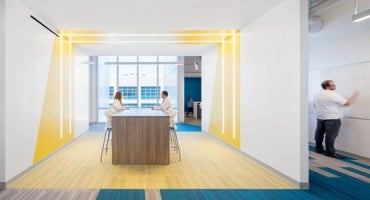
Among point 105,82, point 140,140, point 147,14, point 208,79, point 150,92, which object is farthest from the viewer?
point 105,82

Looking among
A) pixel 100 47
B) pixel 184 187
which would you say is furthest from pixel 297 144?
pixel 100 47

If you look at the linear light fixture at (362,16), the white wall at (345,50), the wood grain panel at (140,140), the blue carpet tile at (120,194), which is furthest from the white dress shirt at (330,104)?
the blue carpet tile at (120,194)

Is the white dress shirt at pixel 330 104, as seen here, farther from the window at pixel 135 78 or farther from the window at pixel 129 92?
the window at pixel 129 92

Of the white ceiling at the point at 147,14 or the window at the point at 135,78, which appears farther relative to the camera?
the window at the point at 135,78

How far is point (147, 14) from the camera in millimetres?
5129

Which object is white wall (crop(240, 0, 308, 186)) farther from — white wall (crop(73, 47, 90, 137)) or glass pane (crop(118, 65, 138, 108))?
glass pane (crop(118, 65, 138, 108))

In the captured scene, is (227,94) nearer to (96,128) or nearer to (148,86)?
(96,128)

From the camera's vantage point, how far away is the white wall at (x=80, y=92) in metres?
8.14

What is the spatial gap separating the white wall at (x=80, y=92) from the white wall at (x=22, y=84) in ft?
8.81

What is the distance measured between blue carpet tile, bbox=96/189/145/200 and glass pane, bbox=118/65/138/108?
976cm

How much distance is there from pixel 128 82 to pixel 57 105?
696 centimetres

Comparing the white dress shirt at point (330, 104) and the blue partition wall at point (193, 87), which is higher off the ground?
the blue partition wall at point (193, 87)

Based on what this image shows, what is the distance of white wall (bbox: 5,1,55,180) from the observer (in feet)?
13.3

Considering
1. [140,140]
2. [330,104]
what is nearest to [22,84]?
[140,140]
